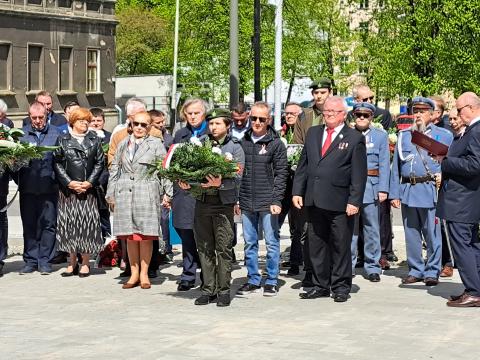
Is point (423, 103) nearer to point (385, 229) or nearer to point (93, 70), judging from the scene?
point (385, 229)

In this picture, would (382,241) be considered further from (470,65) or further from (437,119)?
(470,65)

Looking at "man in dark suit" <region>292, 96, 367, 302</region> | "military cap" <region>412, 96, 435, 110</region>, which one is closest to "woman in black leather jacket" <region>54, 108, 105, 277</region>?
"man in dark suit" <region>292, 96, 367, 302</region>

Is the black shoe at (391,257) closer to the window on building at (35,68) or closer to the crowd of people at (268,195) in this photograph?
the crowd of people at (268,195)

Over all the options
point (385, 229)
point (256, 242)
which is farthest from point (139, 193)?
point (385, 229)

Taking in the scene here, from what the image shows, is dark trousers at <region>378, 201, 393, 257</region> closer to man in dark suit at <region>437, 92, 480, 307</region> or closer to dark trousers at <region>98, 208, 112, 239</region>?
man in dark suit at <region>437, 92, 480, 307</region>

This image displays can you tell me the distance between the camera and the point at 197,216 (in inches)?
442

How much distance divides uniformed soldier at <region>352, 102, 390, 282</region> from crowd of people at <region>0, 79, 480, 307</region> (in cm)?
1

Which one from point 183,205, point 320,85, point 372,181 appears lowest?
point 183,205

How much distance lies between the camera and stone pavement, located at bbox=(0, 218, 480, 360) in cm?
870

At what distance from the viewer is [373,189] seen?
1258cm

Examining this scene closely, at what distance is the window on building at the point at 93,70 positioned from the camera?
46781mm

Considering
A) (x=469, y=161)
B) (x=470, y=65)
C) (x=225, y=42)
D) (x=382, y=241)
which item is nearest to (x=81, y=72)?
(x=225, y=42)

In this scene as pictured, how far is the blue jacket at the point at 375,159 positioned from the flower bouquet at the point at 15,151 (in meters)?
3.50

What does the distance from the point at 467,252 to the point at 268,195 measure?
6.82 ft
